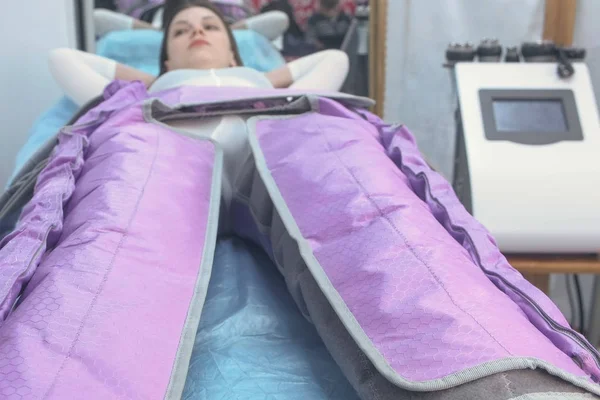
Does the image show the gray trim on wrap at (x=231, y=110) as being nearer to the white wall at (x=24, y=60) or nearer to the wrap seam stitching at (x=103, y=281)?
the wrap seam stitching at (x=103, y=281)

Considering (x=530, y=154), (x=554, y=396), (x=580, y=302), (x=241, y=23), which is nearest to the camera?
(x=554, y=396)

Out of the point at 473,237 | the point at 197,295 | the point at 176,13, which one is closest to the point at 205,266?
the point at 197,295

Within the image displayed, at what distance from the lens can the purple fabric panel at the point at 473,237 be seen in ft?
1.99

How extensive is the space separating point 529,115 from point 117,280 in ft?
2.78

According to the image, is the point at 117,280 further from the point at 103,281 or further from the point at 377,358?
the point at 377,358

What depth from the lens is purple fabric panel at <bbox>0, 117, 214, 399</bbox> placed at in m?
0.51

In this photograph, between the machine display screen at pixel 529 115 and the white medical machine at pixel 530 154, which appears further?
the machine display screen at pixel 529 115

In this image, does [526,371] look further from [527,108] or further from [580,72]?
[580,72]

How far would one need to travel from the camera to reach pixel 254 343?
2.47 feet

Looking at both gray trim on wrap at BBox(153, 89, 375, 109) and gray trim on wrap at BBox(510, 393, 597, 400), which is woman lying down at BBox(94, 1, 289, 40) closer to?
gray trim on wrap at BBox(153, 89, 375, 109)

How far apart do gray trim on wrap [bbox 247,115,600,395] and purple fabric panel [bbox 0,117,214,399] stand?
109mm

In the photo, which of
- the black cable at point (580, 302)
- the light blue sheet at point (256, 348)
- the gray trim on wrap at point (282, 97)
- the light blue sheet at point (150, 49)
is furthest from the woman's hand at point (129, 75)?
the black cable at point (580, 302)

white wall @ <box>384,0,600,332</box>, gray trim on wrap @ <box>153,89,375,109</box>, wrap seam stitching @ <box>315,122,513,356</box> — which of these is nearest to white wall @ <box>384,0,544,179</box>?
white wall @ <box>384,0,600,332</box>

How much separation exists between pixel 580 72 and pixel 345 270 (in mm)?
802
